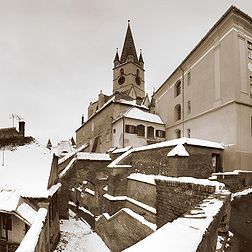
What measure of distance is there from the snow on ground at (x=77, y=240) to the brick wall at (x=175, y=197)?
308 inches

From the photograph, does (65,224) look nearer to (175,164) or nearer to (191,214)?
(175,164)

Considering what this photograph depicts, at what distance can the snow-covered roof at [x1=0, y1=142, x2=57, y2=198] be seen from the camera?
11445mm

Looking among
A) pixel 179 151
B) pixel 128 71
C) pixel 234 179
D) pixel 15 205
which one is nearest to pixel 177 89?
pixel 234 179

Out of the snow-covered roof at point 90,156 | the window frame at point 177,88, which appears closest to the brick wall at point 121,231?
the snow-covered roof at point 90,156

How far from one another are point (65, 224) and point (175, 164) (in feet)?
37.1

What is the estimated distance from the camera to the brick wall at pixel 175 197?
7164mm

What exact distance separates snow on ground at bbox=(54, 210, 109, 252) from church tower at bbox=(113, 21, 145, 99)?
3358 cm

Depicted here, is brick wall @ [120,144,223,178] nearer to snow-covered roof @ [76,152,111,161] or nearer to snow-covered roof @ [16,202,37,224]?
snow-covered roof @ [76,152,111,161]

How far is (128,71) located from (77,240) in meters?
39.7

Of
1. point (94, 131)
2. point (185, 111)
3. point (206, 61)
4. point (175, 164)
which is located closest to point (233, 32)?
point (206, 61)

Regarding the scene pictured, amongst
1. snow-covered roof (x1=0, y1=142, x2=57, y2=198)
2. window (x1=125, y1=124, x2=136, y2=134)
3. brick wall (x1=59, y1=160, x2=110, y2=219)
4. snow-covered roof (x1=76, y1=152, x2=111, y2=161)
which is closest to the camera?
snow-covered roof (x1=0, y1=142, x2=57, y2=198)

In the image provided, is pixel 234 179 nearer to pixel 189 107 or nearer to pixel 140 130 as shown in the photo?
pixel 189 107

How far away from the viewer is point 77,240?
15438mm

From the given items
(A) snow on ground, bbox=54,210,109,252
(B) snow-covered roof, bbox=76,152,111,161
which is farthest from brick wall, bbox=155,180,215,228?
(B) snow-covered roof, bbox=76,152,111,161
